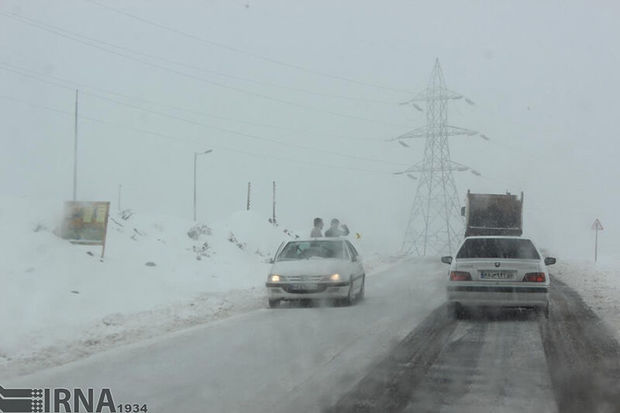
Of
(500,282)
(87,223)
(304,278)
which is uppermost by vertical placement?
(87,223)

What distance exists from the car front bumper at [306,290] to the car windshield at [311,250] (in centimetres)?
118

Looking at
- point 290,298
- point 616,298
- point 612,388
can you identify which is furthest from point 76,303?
point 616,298

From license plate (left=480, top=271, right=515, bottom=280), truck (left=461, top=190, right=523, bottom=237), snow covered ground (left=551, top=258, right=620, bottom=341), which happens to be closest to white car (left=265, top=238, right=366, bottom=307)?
license plate (left=480, top=271, right=515, bottom=280)

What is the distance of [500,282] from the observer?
36.5 feet

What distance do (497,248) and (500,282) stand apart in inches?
37.3

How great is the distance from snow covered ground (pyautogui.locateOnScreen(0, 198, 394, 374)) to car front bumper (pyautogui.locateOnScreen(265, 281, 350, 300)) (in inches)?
28.8

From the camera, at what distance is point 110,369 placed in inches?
284

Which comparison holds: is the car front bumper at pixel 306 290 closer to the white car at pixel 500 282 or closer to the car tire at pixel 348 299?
the car tire at pixel 348 299

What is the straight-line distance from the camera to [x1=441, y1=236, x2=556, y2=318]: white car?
11.0m

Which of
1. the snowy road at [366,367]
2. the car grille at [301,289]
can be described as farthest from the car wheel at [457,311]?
the car grille at [301,289]

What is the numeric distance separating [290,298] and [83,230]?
578cm

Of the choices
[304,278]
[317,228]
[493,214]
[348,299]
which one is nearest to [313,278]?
[304,278]

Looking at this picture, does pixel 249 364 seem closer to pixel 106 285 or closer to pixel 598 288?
pixel 106 285

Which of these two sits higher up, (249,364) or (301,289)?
(301,289)
